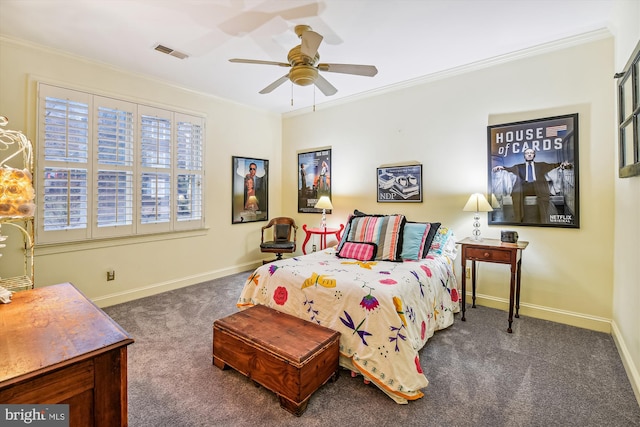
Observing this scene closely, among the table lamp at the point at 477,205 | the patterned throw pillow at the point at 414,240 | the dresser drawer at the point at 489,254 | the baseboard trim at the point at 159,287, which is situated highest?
the table lamp at the point at 477,205

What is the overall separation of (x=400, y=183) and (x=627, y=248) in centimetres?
224

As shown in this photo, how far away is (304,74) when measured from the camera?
2.51 m

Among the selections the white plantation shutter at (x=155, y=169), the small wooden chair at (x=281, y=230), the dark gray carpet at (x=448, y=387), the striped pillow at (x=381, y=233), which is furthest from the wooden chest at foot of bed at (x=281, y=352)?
the small wooden chair at (x=281, y=230)

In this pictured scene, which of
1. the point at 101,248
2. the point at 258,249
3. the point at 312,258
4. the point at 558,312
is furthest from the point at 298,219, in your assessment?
the point at 558,312

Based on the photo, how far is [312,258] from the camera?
298cm

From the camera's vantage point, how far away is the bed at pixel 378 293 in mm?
1876

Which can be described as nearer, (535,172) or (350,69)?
(350,69)

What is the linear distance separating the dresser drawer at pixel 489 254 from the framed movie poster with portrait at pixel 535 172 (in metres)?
0.56

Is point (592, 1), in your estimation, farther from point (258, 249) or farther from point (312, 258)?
point (258, 249)

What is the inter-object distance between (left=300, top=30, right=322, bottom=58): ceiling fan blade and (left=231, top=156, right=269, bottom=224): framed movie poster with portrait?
271 cm

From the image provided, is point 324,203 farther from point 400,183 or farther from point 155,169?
point 155,169

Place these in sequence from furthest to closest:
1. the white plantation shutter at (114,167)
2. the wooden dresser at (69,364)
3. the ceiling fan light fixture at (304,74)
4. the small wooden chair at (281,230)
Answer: the small wooden chair at (281,230) → the white plantation shutter at (114,167) → the ceiling fan light fixture at (304,74) → the wooden dresser at (69,364)

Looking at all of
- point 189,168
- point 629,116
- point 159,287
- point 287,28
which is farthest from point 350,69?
point 159,287

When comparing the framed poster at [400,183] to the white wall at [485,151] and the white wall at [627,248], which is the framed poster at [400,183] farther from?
the white wall at [627,248]
